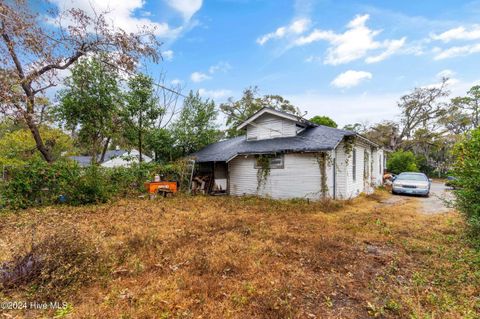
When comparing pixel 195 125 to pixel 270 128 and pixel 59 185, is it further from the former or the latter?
pixel 59 185

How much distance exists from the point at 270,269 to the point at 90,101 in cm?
1540

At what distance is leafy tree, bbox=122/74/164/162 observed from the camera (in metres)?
15.3

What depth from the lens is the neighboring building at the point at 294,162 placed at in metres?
10.1

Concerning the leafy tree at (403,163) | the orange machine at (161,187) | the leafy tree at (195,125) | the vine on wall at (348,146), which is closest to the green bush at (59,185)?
the orange machine at (161,187)

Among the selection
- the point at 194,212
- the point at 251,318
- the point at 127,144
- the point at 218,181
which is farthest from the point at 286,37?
the point at 127,144

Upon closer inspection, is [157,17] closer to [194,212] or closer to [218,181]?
[194,212]

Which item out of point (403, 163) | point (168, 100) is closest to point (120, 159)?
point (168, 100)

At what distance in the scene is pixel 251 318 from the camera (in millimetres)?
2541

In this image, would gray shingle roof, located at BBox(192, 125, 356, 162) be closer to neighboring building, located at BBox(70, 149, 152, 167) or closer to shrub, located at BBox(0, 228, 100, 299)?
neighboring building, located at BBox(70, 149, 152, 167)

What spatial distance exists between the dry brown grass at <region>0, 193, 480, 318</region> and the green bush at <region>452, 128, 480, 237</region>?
0.69 metres

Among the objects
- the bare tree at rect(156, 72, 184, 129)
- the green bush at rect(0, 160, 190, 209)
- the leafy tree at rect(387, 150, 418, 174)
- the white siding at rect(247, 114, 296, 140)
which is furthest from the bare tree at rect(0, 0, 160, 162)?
the leafy tree at rect(387, 150, 418, 174)

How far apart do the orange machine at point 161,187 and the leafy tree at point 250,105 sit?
50.5 ft

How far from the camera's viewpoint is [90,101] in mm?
13961

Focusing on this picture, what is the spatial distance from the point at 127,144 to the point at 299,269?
17.3m
